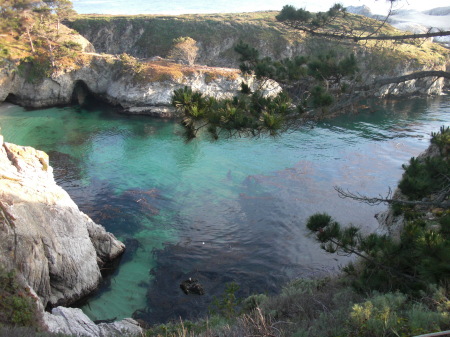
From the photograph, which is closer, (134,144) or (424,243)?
(424,243)

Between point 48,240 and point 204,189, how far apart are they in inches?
495

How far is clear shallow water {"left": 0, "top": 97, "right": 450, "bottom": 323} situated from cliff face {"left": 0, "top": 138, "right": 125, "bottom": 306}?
106 centimetres

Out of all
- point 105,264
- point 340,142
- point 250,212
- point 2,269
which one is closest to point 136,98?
point 340,142

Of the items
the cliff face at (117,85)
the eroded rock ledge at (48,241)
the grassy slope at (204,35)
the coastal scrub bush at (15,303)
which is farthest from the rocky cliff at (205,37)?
the coastal scrub bush at (15,303)

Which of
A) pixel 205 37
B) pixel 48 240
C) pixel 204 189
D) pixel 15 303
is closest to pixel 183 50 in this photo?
pixel 205 37

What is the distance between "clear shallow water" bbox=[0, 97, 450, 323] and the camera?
15241 millimetres

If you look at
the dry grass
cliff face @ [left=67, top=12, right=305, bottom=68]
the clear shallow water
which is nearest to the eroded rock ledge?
the clear shallow water

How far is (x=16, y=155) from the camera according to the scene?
58.0 ft

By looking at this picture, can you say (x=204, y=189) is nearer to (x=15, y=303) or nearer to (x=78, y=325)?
(x=78, y=325)

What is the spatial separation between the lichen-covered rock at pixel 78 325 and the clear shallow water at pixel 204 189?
6.12 feet

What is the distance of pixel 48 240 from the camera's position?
1299 cm

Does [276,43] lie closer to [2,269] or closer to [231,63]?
[231,63]

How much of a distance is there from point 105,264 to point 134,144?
1991cm

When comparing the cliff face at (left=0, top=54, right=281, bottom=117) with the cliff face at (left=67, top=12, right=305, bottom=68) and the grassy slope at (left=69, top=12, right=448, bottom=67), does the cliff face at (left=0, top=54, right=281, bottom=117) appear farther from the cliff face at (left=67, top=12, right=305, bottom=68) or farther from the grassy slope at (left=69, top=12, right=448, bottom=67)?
the grassy slope at (left=69, top=12, right=448, bottom=67)
